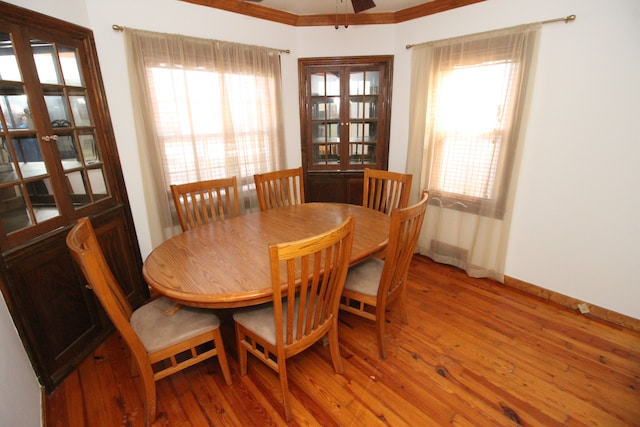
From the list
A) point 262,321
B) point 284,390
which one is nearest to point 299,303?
point 262,321

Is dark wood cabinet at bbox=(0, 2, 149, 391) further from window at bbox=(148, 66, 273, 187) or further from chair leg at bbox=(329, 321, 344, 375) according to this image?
chair leg at bbox=(329, 321, 344, 375)

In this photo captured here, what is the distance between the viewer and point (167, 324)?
153cm

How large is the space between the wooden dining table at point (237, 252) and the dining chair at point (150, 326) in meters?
0.20

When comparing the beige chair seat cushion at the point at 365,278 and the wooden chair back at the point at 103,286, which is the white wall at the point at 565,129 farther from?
the beige chair seat cushion at the point at 365,278

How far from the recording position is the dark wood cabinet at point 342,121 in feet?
10.8

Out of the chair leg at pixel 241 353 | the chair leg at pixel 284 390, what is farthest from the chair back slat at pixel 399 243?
the chair leg at pixel 241 353

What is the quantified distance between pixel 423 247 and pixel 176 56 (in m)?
2.99

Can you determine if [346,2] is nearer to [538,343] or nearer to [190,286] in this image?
[190,286]

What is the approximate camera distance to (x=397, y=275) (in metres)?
1.81

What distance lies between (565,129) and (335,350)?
2297 mm

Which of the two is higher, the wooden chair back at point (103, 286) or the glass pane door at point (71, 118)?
the glass pane door at point (71, 118)

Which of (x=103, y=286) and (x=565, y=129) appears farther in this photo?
(x=565, y=129)

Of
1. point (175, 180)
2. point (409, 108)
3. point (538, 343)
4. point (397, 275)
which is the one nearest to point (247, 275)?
point (397, 275)

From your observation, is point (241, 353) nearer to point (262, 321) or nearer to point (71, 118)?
point (262, 321)
